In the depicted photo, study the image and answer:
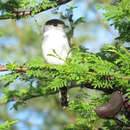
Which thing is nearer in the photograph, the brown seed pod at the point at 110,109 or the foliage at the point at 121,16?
the brown seed pod at the point at 110,109

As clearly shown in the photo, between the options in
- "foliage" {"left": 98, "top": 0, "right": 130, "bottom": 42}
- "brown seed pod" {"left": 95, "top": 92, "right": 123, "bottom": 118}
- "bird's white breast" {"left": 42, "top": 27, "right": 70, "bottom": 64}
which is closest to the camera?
"brown seed pod" {"left": 95, "top": 92, "right": 123, "bottom": 118}

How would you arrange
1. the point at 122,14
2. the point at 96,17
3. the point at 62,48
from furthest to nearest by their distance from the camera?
the point at 96,17 → the point at 62,48 → the point at 122,14

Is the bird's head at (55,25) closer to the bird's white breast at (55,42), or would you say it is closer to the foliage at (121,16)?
the bird's white breast at (55,42)

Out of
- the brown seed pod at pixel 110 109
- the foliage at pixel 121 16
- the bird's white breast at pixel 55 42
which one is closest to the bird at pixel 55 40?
the bird's white breast at pixel 55 42

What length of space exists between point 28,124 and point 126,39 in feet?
12.3

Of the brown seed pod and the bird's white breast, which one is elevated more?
the bird's white breast

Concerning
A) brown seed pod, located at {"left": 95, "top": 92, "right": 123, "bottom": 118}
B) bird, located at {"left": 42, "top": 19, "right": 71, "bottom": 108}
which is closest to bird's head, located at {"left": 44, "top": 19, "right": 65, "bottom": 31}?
bird, located at {"left": 42, "top": 19, "right": 71, "bottom": 108}

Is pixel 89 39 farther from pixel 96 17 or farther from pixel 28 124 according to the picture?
pixel 28 124

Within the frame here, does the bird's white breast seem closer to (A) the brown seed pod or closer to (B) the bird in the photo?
(B) the bird

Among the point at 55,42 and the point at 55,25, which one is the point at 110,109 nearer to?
the point at 55,42

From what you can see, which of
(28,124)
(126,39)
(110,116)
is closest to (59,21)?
(126,39)

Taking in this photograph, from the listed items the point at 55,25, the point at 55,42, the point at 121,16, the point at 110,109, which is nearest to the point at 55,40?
the point at 55,42

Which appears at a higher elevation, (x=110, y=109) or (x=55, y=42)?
(x=55, y=42)

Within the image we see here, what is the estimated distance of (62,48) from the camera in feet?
5.08
